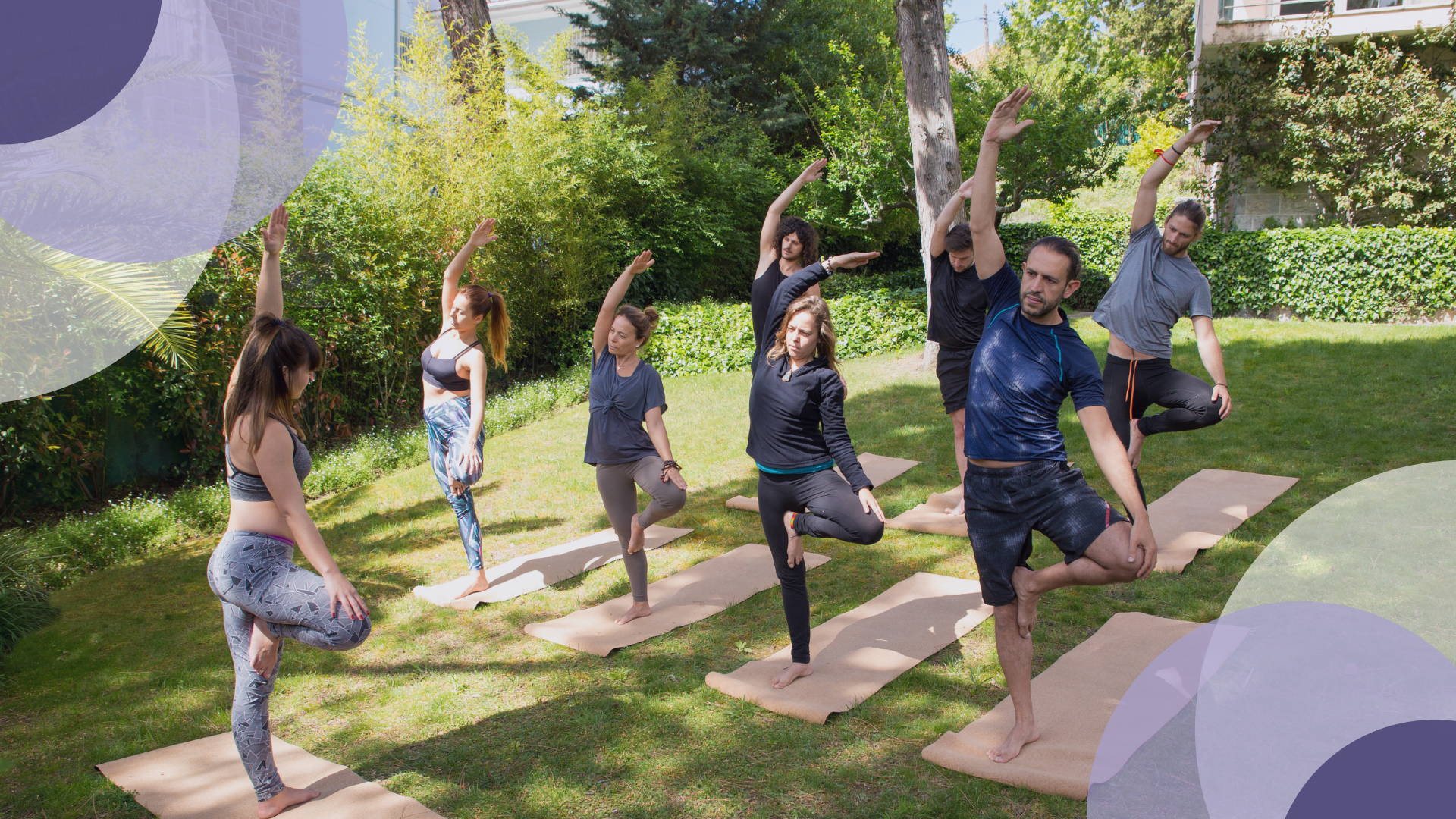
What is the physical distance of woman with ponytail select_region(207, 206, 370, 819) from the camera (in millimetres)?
2762

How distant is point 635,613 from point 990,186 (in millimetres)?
2918

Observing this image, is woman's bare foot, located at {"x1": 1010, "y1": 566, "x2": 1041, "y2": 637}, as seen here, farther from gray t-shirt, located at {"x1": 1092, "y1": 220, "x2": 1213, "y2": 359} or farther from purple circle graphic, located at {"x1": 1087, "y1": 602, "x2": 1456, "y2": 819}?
gray t-shirt, located at {"x1": 1092, "y1": 220, "x2": 1213, "y2": 359}

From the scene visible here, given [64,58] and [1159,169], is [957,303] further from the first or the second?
[64,58]

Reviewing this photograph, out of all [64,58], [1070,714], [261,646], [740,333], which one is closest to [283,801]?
[261,646]

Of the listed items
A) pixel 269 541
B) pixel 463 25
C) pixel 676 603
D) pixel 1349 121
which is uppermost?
pixel 463 25

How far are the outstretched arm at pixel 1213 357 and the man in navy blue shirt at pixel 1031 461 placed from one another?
2035 mm

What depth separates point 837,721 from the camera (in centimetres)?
364

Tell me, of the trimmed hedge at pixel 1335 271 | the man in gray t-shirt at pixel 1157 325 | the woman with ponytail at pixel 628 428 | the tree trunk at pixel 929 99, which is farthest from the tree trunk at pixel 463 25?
the trimmed hedge at pixel 1335 271

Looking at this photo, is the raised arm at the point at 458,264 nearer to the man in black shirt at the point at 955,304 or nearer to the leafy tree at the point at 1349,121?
the man in black shirt at the point at 955,304

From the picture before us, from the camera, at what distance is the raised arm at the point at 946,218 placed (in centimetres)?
416

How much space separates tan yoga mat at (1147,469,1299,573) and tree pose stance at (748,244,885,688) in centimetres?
231

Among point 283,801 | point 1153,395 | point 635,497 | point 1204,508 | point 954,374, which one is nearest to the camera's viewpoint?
point 283,801

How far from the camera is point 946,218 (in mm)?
4516

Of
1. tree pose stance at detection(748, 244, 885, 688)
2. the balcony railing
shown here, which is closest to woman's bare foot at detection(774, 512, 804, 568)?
tree pose stance at detection(748, 244, 885, 688)
